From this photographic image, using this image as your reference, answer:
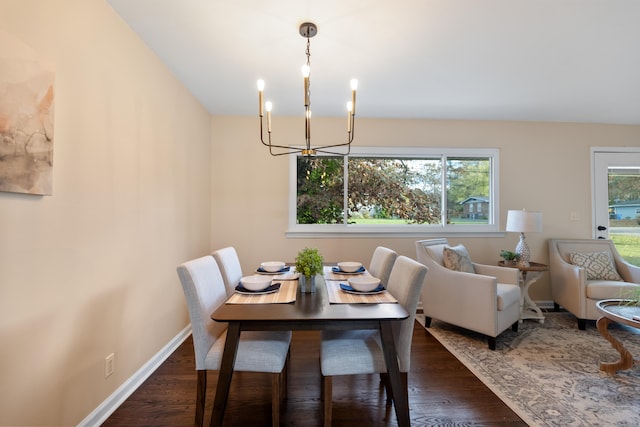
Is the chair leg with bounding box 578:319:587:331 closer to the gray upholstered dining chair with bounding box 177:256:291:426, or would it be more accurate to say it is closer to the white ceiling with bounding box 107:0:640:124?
the white ceiling with bounding box 107:0:640:124

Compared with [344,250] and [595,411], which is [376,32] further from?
[595,411]

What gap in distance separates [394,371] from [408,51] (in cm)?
217

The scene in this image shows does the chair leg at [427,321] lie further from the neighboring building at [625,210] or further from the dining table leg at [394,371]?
the neighboring building at [625,210]

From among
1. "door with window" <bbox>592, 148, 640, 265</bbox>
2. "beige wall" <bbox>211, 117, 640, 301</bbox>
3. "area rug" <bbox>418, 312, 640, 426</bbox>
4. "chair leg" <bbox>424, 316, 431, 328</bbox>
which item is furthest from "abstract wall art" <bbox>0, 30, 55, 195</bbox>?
"door with window" <bbox>592, 148, 640, 265</bbox>

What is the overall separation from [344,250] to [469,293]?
4.73 ft

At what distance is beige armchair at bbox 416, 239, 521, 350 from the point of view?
255 cm

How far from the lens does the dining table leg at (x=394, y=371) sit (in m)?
1.42

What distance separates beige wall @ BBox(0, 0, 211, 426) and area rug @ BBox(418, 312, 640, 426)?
97.7 inches

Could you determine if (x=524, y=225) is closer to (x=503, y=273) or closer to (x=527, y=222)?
(x=527, y=222)

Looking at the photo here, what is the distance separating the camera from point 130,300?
1.95m

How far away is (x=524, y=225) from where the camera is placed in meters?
3.13

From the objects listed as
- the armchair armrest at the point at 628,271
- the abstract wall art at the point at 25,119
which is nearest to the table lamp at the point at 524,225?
the armchair armrest at the point at 628,271

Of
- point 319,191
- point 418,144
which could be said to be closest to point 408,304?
point 319,191

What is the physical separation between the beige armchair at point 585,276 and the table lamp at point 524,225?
517 millimetres
